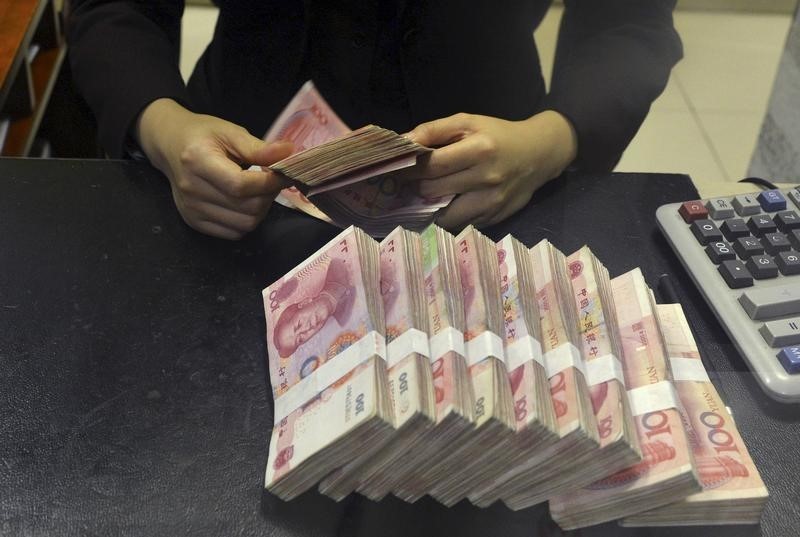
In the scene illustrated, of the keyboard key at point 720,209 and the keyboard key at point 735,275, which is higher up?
the keyboard key at point 735,275

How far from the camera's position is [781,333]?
628 mm

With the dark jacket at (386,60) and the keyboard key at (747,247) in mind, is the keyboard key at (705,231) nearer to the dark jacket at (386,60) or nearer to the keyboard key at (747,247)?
the keyboard key at (747,247)

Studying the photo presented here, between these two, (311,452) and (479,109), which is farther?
(479,109)

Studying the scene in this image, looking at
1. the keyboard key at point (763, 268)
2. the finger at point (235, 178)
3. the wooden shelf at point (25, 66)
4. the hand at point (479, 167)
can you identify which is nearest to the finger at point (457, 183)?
the hand at point (479, 167)

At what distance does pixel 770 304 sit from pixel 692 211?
0.44ft

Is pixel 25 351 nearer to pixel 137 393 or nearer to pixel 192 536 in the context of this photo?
pixel 137 393

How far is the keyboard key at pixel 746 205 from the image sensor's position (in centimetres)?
75

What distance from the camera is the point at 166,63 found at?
2.94 ft

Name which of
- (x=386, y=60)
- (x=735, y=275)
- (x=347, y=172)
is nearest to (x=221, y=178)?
(x=347, y=172)

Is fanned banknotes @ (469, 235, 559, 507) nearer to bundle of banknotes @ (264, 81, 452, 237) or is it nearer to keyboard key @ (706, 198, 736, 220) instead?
bundle of banknotes @ (264, 81, 452, 237)

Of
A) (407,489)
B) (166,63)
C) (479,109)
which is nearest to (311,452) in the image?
(407,489)

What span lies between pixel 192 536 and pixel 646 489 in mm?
265

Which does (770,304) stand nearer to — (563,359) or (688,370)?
(688,370)

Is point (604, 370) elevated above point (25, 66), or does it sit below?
above
